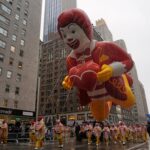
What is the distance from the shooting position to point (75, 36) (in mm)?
4730

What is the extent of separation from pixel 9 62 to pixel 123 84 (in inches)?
1414

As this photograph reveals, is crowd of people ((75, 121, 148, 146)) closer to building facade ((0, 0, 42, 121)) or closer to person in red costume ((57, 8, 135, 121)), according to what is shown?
person in red costume ((57, 8, 135, 121))

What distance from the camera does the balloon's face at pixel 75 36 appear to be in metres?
4.72

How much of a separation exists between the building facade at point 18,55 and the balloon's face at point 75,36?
28.9 metres

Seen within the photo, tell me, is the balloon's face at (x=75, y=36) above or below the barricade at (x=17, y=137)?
above

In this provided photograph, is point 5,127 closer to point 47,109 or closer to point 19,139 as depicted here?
point 19,139

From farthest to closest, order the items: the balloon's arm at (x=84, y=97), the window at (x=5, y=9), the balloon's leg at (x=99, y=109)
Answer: the window at (x=5, y=9), the balloon's arm at (x=84, y=97), the balloon's leg at (x=99, y=109)

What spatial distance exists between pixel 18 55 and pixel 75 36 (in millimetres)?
37635

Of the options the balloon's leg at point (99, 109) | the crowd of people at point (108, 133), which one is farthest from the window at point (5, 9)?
the balloon's leg at point (99, 109)

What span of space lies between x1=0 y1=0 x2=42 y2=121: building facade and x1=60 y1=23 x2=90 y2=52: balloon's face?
94.9ft

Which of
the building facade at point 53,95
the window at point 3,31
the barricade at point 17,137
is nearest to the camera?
the barricade at point 17,137

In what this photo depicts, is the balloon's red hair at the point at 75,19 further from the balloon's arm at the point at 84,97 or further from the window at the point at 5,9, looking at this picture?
the window at the point at 5,9

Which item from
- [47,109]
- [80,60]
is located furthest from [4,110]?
[47,109]

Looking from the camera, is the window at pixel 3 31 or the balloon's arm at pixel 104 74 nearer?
the balloon's arm at pixel 104 74
